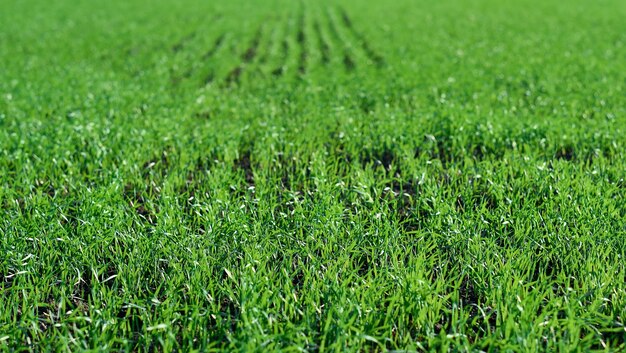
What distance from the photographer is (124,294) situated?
3.56 m

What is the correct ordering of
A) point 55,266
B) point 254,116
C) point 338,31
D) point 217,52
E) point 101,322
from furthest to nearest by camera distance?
point 338,31, point 217,52, point 254,116, point 55,266, point 101,322

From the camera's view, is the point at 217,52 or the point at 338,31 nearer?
the point at 217,52

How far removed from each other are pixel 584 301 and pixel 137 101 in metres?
7.56

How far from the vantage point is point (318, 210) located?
464cm

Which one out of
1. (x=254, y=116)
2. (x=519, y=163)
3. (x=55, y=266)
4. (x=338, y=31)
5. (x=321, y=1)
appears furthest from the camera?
(x=321, y=1)

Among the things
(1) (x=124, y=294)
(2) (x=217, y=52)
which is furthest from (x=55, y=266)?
(2) (x=217, y=52)

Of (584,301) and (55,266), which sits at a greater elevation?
(55,266)

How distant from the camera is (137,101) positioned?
920cm

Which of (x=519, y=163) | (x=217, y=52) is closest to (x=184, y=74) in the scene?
(x=217, y=52)

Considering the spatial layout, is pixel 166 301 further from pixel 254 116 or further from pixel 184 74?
pixel 184 74

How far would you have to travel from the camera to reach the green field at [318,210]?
10.8 ft

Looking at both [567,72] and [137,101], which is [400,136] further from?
[567,72]

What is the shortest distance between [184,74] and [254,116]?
16.7 feet

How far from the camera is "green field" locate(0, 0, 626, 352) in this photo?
3.30m
